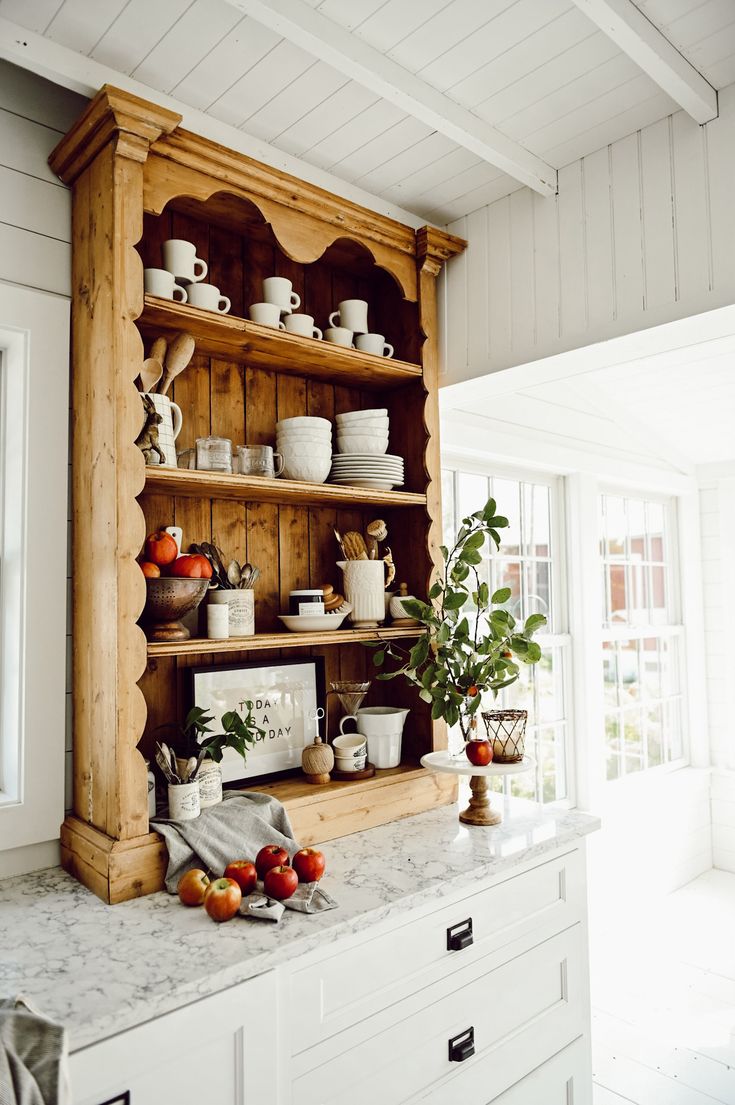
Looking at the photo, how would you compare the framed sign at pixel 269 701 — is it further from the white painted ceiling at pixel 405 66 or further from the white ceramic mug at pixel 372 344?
the white painted ceiling at pixel 405 66

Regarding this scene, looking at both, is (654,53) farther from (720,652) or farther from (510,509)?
(720,652)

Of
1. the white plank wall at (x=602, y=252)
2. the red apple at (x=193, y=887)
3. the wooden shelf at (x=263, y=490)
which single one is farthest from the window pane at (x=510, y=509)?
the red apple at (x=193, y=887)

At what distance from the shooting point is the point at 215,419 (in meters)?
2.15

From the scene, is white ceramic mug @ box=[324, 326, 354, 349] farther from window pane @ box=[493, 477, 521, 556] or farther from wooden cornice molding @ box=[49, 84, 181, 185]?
window pane @ box=[493, 477, 521, 556]

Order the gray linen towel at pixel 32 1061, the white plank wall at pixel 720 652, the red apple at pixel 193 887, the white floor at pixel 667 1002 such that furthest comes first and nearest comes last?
the white plank wall at pixel 720 652, the white floor at pixel 667 1002, the red apple at pixel 193 887, the gray linen towel at pixel 32 1061

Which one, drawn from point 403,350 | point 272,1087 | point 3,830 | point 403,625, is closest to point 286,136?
point 403,350

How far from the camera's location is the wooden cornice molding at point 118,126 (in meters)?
1.65

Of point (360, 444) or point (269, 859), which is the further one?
point (360, 444)

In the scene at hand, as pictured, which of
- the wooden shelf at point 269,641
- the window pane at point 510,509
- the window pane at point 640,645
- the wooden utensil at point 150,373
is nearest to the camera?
the wooden shelf at point 269,641

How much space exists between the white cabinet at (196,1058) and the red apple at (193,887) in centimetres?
26

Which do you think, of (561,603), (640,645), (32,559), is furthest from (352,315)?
(640,645)

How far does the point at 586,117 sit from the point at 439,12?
564 mm

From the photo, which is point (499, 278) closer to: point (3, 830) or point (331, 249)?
point (331, 249)

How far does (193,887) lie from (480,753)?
0.81 meters
